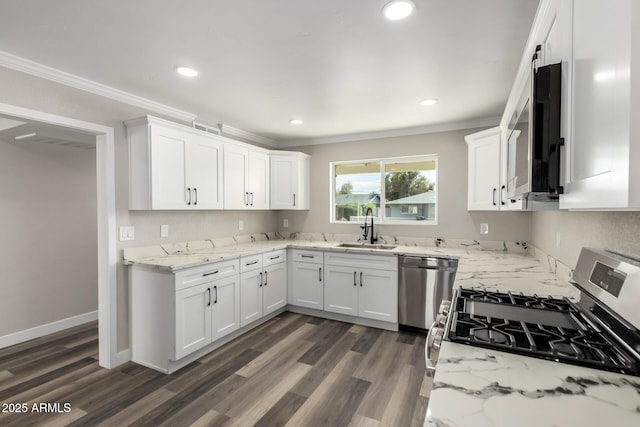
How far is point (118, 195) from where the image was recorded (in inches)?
107

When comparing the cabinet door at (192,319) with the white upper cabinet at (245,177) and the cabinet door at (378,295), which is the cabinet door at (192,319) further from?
the cabinet door at (378,295)

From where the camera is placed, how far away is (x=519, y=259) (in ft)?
9.77

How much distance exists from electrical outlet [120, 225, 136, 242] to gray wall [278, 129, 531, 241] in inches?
96.1

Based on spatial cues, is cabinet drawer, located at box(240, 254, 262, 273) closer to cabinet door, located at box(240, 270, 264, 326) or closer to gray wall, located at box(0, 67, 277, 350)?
cabinet door, located at box(240, 270, 264, 326)

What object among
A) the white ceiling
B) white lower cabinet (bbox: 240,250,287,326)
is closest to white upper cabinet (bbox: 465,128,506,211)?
the white ceiling

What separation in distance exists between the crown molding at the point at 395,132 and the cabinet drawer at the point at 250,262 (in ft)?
6.46

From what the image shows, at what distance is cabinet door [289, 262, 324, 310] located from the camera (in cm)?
388

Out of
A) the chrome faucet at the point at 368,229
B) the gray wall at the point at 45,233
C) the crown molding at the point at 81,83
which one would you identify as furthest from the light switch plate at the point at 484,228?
the gray wall at the point at 45,233

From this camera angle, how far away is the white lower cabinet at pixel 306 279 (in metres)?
3.88

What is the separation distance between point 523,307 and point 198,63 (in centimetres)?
243

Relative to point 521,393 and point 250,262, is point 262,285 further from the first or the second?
point 521,393

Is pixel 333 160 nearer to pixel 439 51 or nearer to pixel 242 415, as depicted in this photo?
pixel 439 51

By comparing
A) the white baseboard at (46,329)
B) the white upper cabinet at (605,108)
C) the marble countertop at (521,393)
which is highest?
the white upper cabinet at (605,108)

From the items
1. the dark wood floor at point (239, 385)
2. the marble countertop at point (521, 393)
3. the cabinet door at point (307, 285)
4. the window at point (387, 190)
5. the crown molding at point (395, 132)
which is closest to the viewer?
the marble countertop at point (521, 393)
